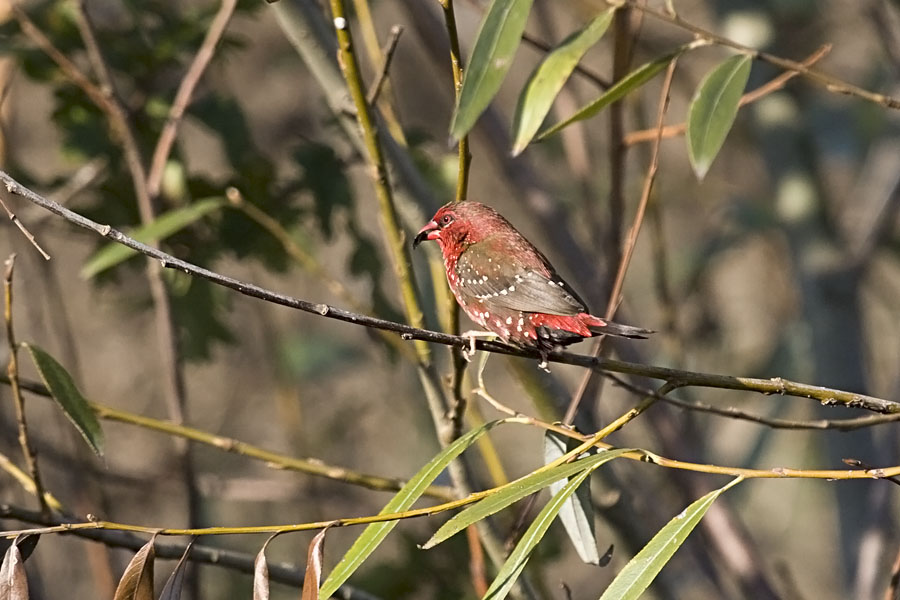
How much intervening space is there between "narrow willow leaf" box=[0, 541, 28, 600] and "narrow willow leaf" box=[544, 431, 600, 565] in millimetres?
985

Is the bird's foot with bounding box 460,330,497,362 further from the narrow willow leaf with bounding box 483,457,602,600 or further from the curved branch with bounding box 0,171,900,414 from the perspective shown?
the narrow willow leaf with bounding box 483,457,602,600

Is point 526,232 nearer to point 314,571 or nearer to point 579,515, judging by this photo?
point 579,515

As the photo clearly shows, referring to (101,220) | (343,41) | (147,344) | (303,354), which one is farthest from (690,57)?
(343,41)

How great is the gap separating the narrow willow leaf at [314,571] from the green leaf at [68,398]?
0.62 m

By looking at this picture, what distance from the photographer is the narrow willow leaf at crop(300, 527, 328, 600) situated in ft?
5.27

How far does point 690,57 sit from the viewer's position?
27.1 feet

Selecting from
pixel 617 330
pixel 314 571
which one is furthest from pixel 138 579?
pixel 617 330

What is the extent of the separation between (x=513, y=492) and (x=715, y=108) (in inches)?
37.4

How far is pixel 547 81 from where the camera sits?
2.16 meters

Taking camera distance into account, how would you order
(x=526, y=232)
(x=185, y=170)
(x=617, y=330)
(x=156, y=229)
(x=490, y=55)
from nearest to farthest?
1. (x=490, y=55)
2. (x=617, y=330)
3. (x=156, y=229)
4. (x=185, y=170)
5. (x=526, y=232)

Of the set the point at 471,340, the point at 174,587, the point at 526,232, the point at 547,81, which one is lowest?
the point at 174,587

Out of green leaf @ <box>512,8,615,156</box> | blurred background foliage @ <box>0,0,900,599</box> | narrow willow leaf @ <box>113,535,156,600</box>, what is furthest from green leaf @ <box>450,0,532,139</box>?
narrow willow leaf @ <box>113,535,156,600</box>

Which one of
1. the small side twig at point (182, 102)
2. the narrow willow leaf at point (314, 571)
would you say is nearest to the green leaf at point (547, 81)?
the narrow willow leaf at point (314, 571)

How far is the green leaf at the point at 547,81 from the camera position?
2102mm
